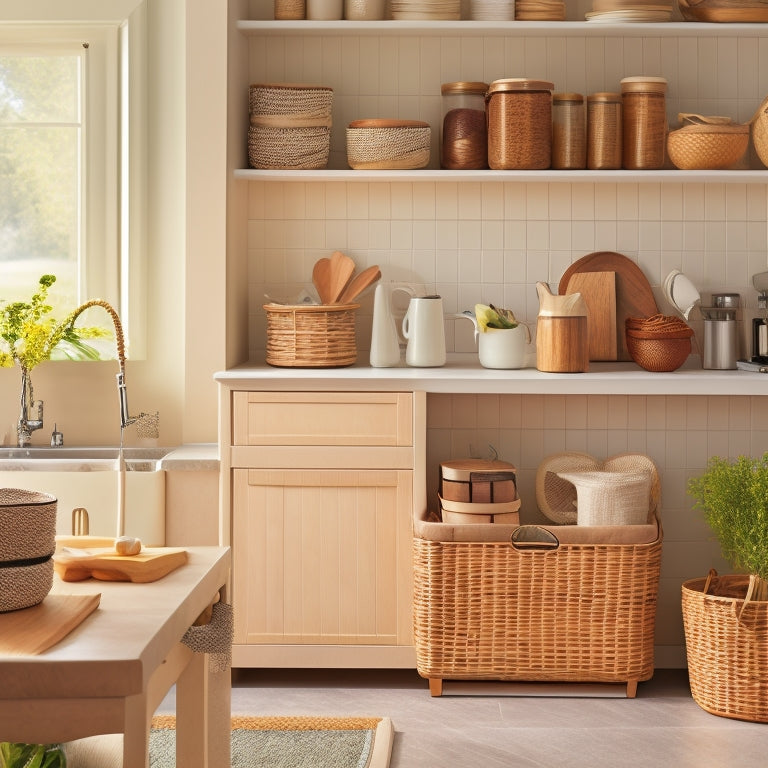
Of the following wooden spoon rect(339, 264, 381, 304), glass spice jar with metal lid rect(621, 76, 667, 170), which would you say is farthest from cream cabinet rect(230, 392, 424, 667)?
glass spice jar with metal lid rect(621, 76, 667, 170)

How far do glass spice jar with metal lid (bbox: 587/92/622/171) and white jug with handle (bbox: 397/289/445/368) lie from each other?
73 cm

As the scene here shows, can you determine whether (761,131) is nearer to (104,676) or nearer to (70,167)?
(70,167)

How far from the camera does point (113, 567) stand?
1703mm

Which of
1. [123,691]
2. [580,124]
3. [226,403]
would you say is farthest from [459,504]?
[123,691]

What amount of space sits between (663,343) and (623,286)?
1.23 ft

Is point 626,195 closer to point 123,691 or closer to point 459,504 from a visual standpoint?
point 459,504

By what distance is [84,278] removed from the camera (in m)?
3.84

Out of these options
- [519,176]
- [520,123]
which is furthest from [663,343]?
[520,123]

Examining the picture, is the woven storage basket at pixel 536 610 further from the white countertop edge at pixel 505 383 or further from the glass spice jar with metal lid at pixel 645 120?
the glass spice jar with metal lid at pixel 645 120

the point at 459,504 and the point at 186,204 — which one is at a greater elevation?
the point at 186,204

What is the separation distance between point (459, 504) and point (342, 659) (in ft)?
2.00

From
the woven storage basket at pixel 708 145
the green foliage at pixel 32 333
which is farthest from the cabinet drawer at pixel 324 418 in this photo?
the woven storage basket at pixel 708 145

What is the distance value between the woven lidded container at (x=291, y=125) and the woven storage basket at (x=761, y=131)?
144 cm

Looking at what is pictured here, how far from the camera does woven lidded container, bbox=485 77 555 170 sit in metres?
3.54
